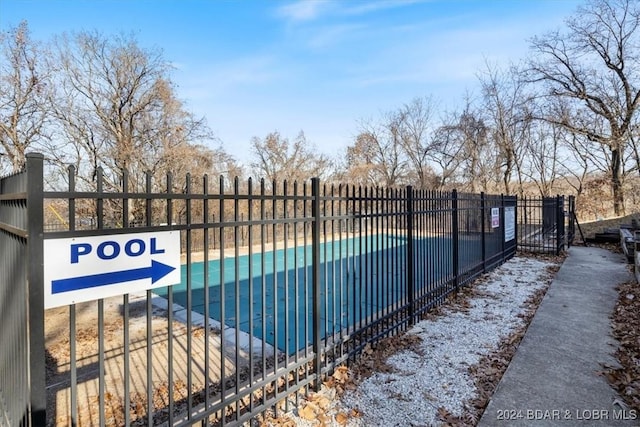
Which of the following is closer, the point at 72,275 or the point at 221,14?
the point at 72,275

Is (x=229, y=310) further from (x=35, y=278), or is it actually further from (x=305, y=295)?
(x=35, y=278)

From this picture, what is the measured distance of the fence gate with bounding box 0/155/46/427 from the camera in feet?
4.99

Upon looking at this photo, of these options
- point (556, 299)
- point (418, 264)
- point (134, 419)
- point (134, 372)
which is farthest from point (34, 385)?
point (556, 299)

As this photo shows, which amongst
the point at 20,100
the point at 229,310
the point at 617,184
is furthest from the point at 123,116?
the point at 617,184

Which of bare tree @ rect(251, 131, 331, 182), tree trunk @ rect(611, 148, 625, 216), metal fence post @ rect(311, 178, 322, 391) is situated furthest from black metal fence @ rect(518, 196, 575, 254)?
bare tree @ rect(251, 131, 331, 182)

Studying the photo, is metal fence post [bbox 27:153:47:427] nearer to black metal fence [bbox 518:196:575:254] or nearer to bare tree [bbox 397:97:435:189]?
black metal fence [bbox 518:196:575:254]

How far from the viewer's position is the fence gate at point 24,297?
1521 mm

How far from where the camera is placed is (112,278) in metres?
1.80

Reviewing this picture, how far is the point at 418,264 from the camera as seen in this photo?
16.4 feet

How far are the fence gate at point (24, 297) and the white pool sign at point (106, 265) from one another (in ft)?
0.22

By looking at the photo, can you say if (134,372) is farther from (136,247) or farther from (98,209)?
(98,209)

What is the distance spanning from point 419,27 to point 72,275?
32.9ft

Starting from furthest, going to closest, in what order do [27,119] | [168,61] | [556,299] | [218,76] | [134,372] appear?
[168,61] → [27,119] → [218,76] → [556,299] → [134,372]

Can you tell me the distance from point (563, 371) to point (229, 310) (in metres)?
5.51
